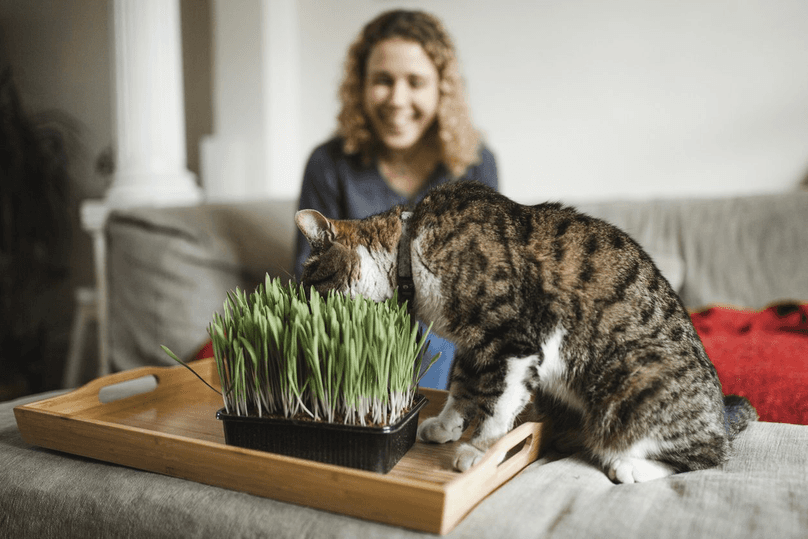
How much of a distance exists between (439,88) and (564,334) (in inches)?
47.2

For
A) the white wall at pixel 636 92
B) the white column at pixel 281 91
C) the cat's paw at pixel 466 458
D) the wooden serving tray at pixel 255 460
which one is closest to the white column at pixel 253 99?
the white column at pixel 281 91

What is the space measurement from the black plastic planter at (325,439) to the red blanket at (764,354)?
90 cm

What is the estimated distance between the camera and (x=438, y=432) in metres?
0.80

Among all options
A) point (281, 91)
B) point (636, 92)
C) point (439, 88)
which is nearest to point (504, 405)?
point (439, 88)

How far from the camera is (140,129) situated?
8.04 feet

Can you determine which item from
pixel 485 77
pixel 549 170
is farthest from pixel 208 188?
pixel 549 170

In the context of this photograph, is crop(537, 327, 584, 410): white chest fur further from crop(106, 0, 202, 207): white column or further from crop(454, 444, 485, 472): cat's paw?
crop(106, 0, 202, 207): white column

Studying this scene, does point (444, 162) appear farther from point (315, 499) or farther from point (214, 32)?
point (214, 32)

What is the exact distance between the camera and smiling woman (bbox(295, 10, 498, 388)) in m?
1.70

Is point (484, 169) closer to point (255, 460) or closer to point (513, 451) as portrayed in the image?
point (513, 451)

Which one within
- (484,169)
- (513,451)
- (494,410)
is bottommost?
(513,451)

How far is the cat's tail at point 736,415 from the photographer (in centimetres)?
94

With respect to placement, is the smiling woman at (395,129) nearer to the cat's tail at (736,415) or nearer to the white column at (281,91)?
the cat's tail at (736,415)

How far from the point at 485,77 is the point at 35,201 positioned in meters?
2.64
